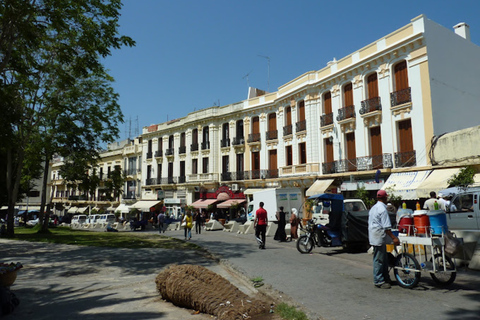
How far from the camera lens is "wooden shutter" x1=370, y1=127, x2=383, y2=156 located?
22244 millimetres

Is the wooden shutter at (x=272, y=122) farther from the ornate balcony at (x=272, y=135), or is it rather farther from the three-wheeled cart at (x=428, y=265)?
the three-wheeled cart at (x=428, y=265)

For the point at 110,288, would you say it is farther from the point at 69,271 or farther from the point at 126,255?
the point at 126,255

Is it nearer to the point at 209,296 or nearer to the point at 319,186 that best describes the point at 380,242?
the point at 209,296

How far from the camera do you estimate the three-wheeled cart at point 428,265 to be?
6.26 metres

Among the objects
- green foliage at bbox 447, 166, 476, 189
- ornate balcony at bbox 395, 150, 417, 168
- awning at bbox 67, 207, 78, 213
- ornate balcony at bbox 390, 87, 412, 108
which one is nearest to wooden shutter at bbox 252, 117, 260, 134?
ornate balcony at bbox 390, 87, 412, 108

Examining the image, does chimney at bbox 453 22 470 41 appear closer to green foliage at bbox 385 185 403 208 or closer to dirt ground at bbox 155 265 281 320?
green foliage at bbox 385 185 403 208

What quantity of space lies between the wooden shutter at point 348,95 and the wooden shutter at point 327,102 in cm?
138

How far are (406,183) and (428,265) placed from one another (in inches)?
553

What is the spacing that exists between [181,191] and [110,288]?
1286 inches

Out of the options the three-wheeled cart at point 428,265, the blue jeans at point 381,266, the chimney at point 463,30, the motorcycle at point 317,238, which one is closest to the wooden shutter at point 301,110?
the chimney at point 463,30

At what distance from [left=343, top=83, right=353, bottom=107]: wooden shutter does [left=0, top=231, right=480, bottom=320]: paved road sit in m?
14.9

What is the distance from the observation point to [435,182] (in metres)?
17.6

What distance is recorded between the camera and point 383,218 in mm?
6664

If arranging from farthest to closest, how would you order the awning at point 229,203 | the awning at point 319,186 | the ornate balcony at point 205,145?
the ornate balcony at point 205,145 < the awning at point 229,203 < the awning at point 319,186
